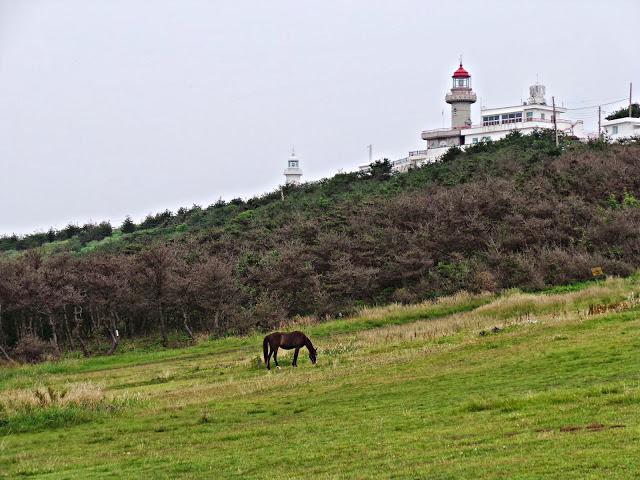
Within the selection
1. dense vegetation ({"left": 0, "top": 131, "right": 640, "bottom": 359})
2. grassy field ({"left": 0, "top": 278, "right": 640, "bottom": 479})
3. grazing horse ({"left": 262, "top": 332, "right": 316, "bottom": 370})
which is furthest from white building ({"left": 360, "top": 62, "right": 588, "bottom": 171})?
grazing horse ({"left": 262, "top": 332, "right": 316, "bottom": 370})

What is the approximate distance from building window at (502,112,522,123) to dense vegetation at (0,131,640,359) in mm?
31726

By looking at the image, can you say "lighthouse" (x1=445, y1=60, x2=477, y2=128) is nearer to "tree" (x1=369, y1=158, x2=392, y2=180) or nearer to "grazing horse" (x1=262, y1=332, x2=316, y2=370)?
"tree" (x1=369, y1=158, x2=392, y2=180)

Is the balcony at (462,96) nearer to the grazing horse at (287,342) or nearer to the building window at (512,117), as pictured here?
the building window at (512,117)

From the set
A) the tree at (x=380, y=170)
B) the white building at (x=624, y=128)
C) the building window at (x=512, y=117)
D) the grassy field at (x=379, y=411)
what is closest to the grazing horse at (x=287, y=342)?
the grassy field at (x=379, y=411)

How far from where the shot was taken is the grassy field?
15.0m

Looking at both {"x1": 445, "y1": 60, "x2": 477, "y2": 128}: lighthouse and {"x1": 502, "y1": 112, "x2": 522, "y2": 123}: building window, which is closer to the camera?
{"x1": 502, "y1": 112, "x2": 522, "y2": 123}: building window

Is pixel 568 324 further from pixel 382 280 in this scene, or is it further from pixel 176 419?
pixel 382 280

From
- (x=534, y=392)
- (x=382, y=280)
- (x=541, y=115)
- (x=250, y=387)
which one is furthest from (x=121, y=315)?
(x=541, y=115)

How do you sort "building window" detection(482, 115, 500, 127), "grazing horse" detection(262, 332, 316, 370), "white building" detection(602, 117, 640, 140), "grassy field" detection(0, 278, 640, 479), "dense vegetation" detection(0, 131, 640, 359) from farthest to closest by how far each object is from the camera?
"building window" detection(482, 115, 500, 127)
"white building" detection(602, 117, 640, 140)
"dense vegetation" detection(0, 131, 640, 359)
"grazing horse" detection(262, 332, 316, 370)
"grassy field" detection(0, 278, 640, 479)

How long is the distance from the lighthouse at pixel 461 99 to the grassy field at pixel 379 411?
7691 centimetres

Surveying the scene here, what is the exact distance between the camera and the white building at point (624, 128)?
334ft

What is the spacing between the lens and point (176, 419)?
2441 cm

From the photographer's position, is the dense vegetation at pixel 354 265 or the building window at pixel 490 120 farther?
the building window at pixel 490 120

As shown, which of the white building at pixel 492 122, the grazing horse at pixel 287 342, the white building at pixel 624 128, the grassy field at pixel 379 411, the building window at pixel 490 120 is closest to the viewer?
the grassy field at pixel 379 411
